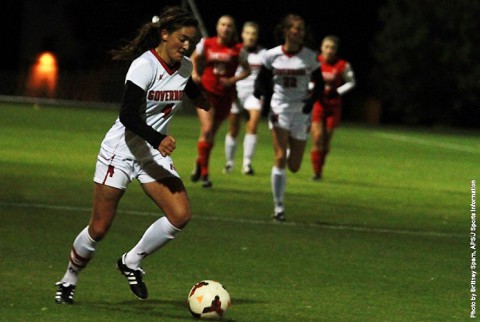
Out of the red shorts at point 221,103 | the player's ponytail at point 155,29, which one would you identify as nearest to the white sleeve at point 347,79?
the red shorts at point 221,103

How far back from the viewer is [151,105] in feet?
29.7

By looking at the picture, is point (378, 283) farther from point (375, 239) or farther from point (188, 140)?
point (188, 140)

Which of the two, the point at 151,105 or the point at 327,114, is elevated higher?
the point at 151,105

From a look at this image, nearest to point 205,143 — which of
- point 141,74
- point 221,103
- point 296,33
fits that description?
point 221,103

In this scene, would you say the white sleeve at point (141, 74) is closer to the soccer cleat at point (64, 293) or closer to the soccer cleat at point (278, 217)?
the soccer cleat at point (64, 293)

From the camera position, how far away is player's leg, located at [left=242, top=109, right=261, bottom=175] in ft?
71.1

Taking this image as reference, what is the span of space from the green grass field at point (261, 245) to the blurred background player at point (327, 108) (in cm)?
44

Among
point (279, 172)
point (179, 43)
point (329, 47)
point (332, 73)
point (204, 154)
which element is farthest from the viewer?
point (332, 73)

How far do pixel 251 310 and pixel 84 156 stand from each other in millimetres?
14960

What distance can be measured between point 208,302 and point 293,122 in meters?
6.64

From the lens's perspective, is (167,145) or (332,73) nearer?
(167,145)

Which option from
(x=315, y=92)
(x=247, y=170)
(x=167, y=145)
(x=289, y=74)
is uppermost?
(x=167, y=145)

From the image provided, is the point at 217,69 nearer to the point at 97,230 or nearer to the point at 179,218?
the point at 179,218

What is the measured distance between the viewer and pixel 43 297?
30.4 feet
